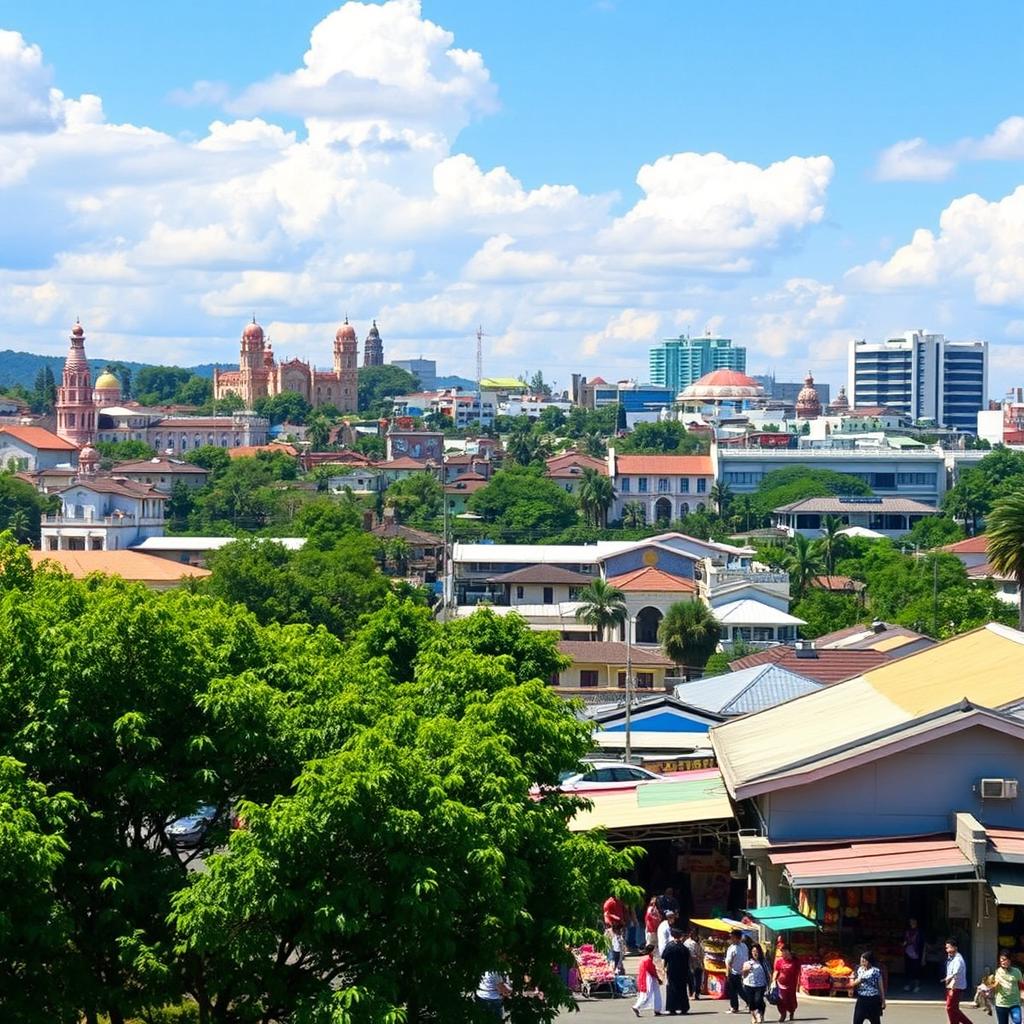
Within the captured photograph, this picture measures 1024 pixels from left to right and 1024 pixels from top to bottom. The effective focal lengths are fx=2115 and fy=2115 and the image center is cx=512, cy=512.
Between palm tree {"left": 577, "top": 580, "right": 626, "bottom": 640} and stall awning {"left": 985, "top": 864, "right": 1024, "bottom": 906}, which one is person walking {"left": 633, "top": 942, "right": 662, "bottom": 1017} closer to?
stall awning {"left": 985, "top": 864, "right": 1024, "bottom": 906}

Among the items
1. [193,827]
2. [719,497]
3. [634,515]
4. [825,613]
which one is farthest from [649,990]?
[719,497]

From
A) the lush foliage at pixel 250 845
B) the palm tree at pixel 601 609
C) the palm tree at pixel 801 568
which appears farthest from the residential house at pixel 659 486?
the lush foliage at pixel 250 845

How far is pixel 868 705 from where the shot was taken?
33094 millimetres

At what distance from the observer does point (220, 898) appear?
Answer: 1936 cm

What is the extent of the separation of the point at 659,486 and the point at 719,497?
417 cm

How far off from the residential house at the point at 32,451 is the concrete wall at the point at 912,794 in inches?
5705

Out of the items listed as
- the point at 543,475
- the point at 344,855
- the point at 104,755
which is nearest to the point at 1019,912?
the point at 344,855

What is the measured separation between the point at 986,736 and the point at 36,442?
491ft

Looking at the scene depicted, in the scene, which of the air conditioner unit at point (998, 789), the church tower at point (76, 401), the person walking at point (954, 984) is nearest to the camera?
the person walking at point (954, 984)

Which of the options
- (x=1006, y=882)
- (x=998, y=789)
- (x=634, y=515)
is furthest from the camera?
(x=634, y=515)

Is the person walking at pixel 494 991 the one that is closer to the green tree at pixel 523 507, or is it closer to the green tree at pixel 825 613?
the green tree at pixel 825 613

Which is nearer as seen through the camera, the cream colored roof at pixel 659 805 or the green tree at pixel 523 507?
the cream colored roof at pixel 659 805

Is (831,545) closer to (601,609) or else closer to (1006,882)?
(601,609)

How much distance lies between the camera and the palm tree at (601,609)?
81.3 m
